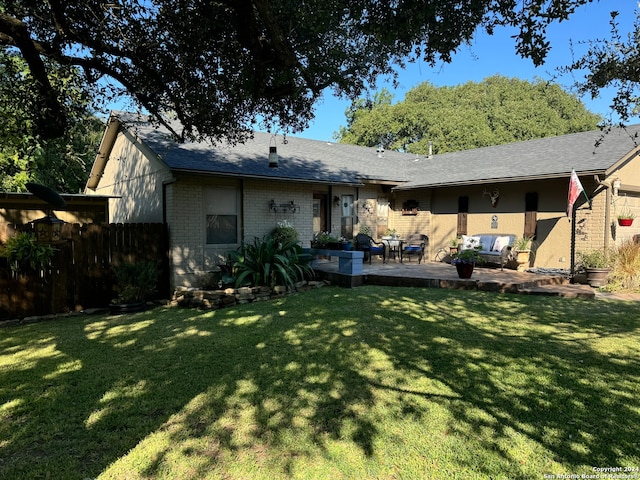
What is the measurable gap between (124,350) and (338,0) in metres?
5.45

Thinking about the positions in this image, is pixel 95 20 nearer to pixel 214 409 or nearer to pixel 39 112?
pixel 39 112

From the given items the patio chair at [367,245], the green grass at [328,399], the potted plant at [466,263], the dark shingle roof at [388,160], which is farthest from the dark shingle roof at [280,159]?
the green grass at [328,399]

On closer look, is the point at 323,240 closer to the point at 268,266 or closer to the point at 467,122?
the point at 268,266

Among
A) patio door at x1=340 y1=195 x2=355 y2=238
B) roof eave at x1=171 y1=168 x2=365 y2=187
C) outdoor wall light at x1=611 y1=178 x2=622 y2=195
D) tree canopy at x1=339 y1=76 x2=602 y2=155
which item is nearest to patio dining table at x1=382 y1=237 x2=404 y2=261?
patio door at x1=340 y1=195 x2=355 y2=238

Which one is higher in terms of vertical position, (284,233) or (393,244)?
(284,233)

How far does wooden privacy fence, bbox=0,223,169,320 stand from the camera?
7.61 m

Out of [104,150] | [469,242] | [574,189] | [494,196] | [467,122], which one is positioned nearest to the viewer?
[574,189]

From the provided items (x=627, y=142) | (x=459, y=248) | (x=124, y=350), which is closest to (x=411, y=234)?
(x=459, y=248)

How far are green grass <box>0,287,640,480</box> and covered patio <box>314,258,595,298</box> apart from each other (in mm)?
2048

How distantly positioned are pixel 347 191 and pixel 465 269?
5.40m

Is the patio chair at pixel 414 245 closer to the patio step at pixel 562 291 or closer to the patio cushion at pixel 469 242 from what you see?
the patio cushion at pixel 469 242

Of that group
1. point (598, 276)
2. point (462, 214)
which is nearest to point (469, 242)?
point (462, 214)

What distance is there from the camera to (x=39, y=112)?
6430mm

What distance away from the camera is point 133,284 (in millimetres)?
8398
